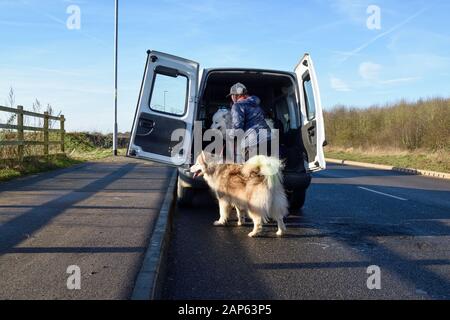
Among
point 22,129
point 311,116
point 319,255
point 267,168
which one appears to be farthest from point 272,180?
point 22,129

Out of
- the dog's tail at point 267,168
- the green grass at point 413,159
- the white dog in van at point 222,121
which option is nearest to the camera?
the dog's tail at point 267,168

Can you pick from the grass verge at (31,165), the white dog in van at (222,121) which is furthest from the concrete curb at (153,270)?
the grass verge at (31,165)

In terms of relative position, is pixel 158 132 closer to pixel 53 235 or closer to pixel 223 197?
pixel 223 197

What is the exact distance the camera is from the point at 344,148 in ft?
124

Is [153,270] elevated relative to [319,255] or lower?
elevated

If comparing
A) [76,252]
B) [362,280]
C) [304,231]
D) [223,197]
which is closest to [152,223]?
[223,197]

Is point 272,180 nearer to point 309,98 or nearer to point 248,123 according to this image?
point 248,123

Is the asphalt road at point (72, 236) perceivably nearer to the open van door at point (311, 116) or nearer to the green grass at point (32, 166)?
the green grass at point (32, 166)

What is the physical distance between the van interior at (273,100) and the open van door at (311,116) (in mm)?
179

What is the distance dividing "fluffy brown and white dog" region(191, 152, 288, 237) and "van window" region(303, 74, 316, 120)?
1.72 m

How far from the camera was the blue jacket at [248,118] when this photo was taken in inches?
285

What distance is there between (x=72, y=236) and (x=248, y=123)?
3.13m

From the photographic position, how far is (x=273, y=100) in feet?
32.6

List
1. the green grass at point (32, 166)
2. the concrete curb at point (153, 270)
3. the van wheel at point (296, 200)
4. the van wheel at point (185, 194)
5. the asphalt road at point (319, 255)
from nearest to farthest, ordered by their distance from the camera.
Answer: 1. the concrete curb at point (153, 270)
2. the asphalt road at point (319, 255)
3. the van wheel at point (185, 194)
4. the van wheel at point (296, 200)
5. the green grass at point (32, 166)
